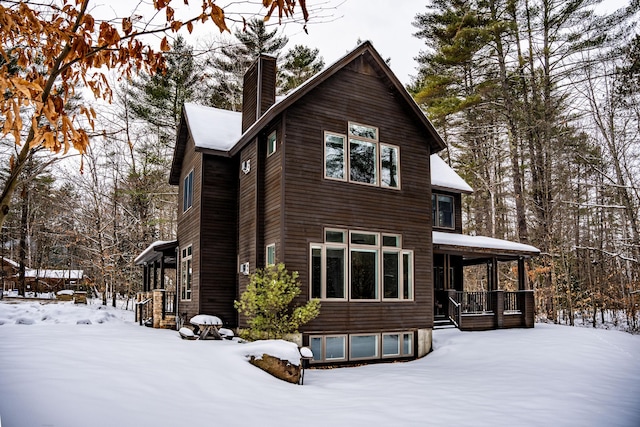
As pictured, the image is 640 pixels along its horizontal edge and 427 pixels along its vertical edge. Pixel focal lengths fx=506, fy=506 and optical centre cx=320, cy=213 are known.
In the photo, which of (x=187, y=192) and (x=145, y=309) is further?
(x=145, y=309)

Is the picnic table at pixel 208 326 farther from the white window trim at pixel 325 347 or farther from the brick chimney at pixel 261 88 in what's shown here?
the brick chimney at pixel 261 88

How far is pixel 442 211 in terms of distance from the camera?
1802 cm

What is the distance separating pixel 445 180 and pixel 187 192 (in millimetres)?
8859

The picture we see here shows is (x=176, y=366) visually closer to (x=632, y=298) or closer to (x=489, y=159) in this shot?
(x=632, y=298)

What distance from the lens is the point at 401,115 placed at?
535 inches

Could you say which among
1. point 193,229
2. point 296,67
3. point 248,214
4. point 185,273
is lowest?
point 185,273

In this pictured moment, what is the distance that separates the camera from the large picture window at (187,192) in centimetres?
1579

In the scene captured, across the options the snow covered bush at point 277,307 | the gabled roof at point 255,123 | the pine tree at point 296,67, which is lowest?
the snow covered bush at point 277,307

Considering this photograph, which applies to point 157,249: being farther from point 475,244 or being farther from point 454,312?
point 475,244

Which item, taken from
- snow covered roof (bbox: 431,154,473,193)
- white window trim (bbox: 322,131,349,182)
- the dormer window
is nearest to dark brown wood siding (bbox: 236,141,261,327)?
white window trim (bbox: 322,131,349,182)

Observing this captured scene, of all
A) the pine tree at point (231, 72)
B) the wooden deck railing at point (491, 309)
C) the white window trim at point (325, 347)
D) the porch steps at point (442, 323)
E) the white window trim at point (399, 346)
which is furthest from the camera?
the pine tree at point (231, 72)

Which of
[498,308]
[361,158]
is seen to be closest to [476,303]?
[498,308]

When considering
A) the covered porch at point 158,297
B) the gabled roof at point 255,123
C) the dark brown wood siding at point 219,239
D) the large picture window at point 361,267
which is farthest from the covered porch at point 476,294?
the covered porch at point 158,297

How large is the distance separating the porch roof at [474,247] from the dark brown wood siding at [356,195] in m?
2.09
